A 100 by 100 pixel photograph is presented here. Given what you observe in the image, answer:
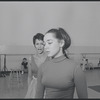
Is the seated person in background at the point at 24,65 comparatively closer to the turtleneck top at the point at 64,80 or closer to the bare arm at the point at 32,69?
the bare arm at the point at 32,69

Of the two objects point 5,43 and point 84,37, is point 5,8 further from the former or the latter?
point 84,37

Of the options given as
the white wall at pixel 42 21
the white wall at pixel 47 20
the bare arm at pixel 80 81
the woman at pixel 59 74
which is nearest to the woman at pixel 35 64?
the woman at pixel 59 74

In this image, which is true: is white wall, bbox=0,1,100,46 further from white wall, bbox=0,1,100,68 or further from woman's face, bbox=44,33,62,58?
woman's face, bbox=44,33,62,58

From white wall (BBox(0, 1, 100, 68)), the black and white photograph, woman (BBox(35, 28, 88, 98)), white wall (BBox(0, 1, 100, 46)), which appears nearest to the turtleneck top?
woman (BBox(35, 28, 88, 98))

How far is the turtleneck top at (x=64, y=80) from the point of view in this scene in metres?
1.08

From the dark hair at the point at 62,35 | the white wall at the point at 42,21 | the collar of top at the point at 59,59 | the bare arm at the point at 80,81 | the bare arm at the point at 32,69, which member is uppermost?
the white wall at the point at 42,21

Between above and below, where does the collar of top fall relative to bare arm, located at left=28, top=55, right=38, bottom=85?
above

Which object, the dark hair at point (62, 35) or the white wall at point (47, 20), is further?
the white wall at point (47, 20)

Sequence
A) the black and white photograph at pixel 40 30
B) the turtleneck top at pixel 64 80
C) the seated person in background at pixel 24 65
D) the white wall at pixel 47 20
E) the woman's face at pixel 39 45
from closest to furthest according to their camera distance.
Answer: the turtleneck top at pixel 64 80
the woman's face at pixel 39 45
the black and white photograph at pixel 40 30
the white wall at pixel 47 20
the seated person in background at pixel 24 65

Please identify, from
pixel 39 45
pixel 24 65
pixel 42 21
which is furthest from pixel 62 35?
pixel 42 21

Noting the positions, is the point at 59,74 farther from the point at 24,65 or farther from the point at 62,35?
the point at 24,65

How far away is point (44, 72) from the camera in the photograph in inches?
45.8

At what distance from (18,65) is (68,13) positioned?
276cm

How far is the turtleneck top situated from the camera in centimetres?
108
